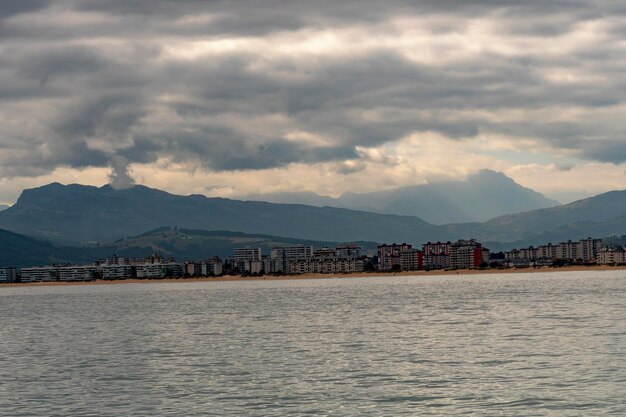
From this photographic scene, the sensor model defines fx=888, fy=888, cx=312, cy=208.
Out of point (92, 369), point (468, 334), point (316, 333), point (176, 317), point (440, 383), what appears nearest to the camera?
point (440, 383)

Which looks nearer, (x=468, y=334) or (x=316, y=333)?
(x=468, y=334)

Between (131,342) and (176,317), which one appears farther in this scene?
(176,317)

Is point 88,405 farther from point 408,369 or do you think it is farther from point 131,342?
point 131,342

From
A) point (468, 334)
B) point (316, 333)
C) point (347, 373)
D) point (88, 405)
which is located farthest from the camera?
point (316, 333)

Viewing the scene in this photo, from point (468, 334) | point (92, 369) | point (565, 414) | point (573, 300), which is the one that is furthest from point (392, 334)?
point (573, 300)

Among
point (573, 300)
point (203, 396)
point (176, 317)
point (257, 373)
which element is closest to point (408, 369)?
point (257, 373)

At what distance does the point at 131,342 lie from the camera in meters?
107

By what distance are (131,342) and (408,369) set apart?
44.7m

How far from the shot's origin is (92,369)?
264ft

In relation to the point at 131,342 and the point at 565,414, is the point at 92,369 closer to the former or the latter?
the point at 131,342

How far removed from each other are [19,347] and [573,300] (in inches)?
4101

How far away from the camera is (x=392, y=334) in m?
105

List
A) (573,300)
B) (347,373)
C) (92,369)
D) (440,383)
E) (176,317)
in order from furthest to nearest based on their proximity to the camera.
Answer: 1. (573,300)
2. (176,317)
3. (92,369)
4. (347,373)
5. (440,383)

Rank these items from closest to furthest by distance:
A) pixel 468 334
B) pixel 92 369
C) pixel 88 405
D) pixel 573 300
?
pixel 88 405 → pixel 92 369 → pixel 468 334 → pixel 573 300
